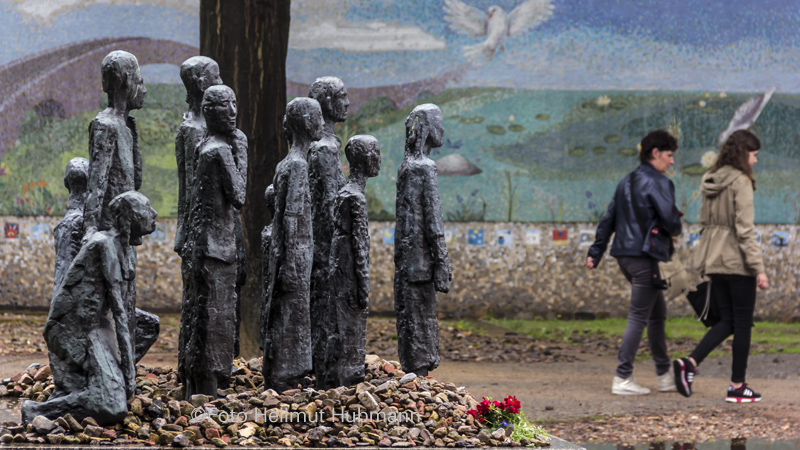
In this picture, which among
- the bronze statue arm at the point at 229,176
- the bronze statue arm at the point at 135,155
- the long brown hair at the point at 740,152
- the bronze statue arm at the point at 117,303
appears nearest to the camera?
the bronze statue arm at the point at 117,303

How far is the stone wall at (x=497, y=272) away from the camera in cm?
1409

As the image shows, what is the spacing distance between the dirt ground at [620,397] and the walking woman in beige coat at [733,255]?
47 cm

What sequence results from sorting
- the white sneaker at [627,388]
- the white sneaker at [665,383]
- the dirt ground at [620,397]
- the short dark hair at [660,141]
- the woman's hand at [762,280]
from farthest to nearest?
the white sneaker at [665,383] → the white sneaker at [627,388] → the short dark hair at [660,141] → the woman's hand at [762,280] → the dirt ground at [620,397]

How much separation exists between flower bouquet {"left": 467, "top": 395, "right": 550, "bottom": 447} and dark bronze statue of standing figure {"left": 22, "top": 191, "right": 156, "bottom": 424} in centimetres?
227

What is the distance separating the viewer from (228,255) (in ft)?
20.1

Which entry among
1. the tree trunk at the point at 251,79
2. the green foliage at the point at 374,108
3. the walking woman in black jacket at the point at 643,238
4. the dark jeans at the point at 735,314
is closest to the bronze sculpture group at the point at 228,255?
the tree trunk at the point at 251,79

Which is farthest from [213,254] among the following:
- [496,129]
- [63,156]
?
[63,156]

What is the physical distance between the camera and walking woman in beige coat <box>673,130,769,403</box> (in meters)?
8.54

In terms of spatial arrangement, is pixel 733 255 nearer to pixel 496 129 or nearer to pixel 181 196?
pixel 181 196

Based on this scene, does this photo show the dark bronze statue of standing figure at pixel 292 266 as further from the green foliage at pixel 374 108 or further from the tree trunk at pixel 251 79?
the green foliage at pixel 374 108

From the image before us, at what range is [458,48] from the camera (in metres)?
14.4

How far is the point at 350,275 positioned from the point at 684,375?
14.0ft

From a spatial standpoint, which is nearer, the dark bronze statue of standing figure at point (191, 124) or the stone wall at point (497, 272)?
the dark bronze statue of standing figure at point (191, 124)

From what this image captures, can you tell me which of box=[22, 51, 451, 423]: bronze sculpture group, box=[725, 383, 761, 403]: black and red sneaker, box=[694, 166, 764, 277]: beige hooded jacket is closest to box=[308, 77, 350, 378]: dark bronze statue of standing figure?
box=[22, 51, 451, 423]: bronze sculpture group
